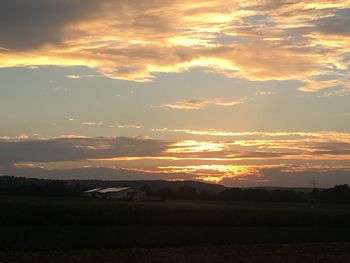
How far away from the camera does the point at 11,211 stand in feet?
177

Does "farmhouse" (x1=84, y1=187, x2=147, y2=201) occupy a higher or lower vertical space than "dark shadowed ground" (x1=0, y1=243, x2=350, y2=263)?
higher

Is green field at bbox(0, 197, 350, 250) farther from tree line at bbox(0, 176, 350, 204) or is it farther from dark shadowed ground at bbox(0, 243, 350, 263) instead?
tree line at bbox(0, 176, 350, 204)

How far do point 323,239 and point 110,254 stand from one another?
21.2 meters

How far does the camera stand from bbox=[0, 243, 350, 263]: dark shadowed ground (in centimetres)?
2792

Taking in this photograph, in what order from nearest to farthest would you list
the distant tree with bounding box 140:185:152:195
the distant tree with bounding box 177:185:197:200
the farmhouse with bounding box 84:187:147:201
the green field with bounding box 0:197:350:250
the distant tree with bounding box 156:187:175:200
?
the green field with bounding box 0:197:350:250
the farmhouse with bounding box 84:187:147:201
the distant tree with bounding box 177:185:197:200
the distant tree with bounding box 156:187:175:200
the distant tree with bounding box 140:185:152:195

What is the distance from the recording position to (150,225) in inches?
2243

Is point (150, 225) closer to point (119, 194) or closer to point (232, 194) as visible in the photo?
point (119, 194)

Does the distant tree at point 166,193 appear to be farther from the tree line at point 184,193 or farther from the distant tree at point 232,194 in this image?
the distant tree at point 232,194

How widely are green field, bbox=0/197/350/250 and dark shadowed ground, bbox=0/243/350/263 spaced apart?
318 centimetres

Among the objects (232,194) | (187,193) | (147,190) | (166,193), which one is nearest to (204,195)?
(187,193)

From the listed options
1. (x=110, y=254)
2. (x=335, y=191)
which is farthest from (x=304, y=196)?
(x=110, y=254)

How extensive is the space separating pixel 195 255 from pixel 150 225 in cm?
2669

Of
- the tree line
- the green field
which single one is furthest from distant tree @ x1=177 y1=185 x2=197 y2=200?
the green field

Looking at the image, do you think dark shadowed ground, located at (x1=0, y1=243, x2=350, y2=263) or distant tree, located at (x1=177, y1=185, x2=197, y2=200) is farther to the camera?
distant tree, located at (x1=177, y1=185, x2=197, y2=200)
